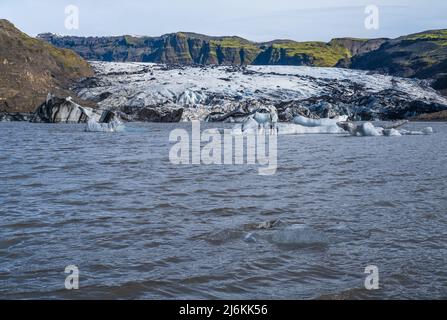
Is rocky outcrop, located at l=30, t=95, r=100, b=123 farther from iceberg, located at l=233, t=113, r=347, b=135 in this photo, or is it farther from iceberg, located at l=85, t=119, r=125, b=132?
iceberg, located at l=233, t=113, r=347, b=135

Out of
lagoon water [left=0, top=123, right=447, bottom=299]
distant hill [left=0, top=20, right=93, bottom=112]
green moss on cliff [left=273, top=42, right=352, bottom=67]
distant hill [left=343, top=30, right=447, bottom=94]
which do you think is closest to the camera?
lagoon water [left=0, top=123, right=447, bottom=299]

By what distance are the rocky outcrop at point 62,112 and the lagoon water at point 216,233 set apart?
35.2 meters

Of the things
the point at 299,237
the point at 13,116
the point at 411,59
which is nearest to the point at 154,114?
the point at 13,116

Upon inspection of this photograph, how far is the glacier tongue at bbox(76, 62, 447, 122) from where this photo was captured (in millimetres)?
62812

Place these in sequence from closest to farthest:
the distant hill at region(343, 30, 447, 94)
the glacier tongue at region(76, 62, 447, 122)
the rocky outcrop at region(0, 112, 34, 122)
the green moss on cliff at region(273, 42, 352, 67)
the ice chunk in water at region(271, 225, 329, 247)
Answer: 1. the ice chunk in water at region(271, 225, 329, 247)
2. the rocky outcrop at region(0, 112, 34, 122)
3. the glacier tongue at region(76, 62, 447, 122)
4. the distant hill at region(343, 30, 447, 94)
5. the green moss on cliff at region(273, 42, 352, 67)

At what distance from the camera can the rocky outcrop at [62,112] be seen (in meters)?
47.1

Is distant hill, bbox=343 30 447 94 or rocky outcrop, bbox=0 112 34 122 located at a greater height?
distant hill, bbox=343 30 447 94

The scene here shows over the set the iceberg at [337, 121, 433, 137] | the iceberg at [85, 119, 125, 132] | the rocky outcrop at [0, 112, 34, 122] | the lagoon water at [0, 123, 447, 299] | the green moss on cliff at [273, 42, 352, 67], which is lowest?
the lagoon water at [0, 123, 447, 299]

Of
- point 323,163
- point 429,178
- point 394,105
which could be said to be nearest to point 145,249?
point 429,178

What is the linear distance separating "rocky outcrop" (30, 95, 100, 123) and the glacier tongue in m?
12.4

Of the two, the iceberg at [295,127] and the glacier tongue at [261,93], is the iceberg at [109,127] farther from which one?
the glacier tongue at [261,93]

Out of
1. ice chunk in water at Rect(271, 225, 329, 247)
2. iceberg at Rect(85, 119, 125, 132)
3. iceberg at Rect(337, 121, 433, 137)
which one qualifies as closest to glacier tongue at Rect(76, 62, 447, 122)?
iceberg at Rect(85, 119, 125, 132)

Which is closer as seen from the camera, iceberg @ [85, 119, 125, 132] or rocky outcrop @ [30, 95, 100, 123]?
iceberg @ [85, 119, 125, 132]
